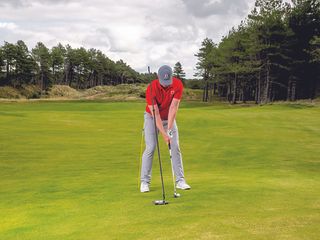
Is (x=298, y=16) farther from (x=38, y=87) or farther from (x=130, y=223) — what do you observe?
(x=38, y=87)

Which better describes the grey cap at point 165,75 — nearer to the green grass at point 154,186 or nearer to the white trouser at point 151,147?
the white trouser at point 151,147

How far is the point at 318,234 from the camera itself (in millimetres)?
5609

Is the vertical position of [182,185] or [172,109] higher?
[172,109]

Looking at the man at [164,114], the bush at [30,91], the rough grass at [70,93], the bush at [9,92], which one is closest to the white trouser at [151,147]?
the man at [164,114]

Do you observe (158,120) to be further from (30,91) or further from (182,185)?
(30,91)

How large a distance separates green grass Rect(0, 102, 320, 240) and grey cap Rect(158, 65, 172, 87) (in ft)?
8.78

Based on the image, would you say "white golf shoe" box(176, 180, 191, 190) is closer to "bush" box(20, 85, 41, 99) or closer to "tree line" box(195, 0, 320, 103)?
"tree line" box(195, 0, 320, 103)

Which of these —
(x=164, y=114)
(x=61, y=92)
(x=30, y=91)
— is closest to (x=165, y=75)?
(x=164, y=114)

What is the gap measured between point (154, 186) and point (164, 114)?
248 centimetres

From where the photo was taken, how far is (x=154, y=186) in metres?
10.9

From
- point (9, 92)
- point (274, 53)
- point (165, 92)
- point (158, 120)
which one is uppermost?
point (274, 53)

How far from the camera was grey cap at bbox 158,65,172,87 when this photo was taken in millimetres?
8992

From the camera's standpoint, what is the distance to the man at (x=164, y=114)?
9.09 m

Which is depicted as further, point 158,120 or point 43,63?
point 43,63
